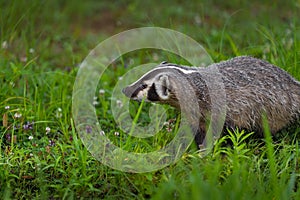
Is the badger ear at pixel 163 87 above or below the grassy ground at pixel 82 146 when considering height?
above

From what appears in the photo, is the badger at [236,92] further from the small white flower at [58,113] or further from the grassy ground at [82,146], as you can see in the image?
the small white flower at [58,113]

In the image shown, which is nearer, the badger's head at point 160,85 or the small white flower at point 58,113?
the badger's head at point 160,85

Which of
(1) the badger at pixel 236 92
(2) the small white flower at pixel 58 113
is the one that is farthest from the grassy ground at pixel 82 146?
(1) the badger at pixel 236 92

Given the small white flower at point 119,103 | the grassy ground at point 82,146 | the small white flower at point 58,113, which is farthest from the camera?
the small white flower at point 119,103

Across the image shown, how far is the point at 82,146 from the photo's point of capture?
3.69 metres

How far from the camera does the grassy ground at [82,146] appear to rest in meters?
3.00

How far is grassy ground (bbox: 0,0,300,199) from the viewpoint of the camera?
3000 millimetres

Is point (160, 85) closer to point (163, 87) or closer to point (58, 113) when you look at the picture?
point (163, 87)

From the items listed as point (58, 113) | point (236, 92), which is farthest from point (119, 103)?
point (236, 92)

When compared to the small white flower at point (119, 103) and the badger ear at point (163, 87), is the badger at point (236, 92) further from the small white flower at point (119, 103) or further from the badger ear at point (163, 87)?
the small white flower at point (119, 103)

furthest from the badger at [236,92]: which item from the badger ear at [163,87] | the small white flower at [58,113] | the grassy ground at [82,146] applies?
the small white flower at [58,113]

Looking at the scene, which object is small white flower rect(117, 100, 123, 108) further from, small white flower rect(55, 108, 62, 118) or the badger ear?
the badger ear

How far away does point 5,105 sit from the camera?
4.17 m

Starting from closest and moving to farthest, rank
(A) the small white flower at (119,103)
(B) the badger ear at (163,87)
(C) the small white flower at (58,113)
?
(B) the badger ear at (163,87) < (C) the small white flower at (58,113) < (A) the small white flower at (119,103)
